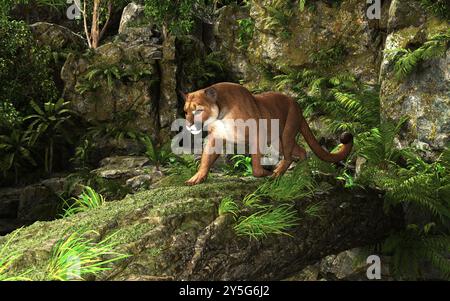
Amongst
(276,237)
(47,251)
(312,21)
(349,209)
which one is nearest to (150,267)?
(47,251)

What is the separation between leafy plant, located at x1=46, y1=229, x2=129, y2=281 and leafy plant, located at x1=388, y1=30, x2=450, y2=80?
5351 mm

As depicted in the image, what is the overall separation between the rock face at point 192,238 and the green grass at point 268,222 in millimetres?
62

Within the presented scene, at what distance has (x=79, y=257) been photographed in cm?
294

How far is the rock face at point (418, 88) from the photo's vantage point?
6.63m

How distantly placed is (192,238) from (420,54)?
16.2ft

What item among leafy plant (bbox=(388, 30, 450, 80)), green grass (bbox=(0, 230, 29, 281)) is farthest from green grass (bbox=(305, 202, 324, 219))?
leafy plant (bbox=(388, 30, 450, 80))

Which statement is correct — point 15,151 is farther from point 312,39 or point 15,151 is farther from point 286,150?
point 286,150

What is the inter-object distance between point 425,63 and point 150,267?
572cm

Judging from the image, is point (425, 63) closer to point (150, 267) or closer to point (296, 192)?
point (296, 192)

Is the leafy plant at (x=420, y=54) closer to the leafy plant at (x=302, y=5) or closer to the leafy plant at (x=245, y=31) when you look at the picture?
the leafy plant at (x=302, y=5)

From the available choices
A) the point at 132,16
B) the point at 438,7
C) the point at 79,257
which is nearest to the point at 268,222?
the point at 79,257

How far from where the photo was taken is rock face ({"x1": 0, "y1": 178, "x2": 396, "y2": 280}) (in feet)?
10.4

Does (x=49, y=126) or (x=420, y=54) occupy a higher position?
(x=420, y=54)

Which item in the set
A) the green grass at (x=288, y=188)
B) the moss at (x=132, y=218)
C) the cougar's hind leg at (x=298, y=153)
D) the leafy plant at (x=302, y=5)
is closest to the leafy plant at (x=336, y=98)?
the leafy plant at (x=302, y=5)
